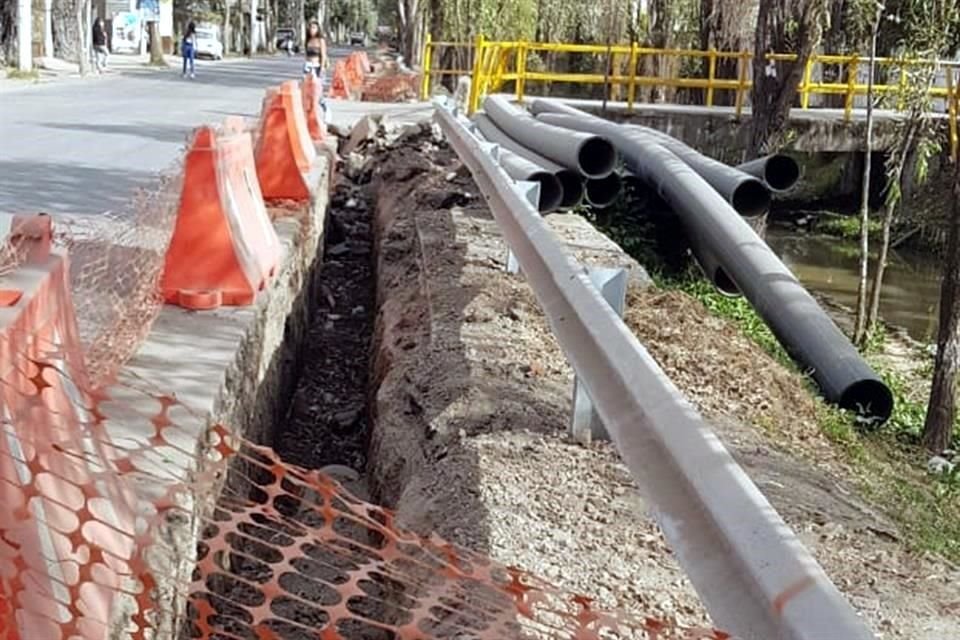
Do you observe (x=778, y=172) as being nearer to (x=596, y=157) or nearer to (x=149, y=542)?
(x=596, y=157)

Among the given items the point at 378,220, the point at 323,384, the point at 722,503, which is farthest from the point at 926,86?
the point at 722,503

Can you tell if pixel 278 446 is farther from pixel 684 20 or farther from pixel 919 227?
pixel 684 20

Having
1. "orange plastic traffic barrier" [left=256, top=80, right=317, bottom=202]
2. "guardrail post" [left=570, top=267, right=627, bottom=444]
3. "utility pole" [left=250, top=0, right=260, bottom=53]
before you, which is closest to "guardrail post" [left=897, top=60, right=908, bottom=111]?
"orange plastic traffic barrier" [left=256, top=80, right=317, bottom=202]

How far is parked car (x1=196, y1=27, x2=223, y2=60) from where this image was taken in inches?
2223

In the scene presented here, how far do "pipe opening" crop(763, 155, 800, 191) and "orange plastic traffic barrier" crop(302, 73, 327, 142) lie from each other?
5075mm

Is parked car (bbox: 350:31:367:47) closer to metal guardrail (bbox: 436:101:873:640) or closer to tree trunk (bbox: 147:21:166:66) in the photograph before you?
tree trunk (bbox: 147:21:166:66)

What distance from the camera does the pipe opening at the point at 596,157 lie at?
30.7 feet

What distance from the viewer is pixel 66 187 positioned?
36.2 ft

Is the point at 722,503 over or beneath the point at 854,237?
over

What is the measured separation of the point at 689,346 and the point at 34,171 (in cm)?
771

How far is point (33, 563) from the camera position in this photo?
2.63m

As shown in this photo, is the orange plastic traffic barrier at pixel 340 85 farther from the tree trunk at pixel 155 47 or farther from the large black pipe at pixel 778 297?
the tree trunk at pixel 155 47

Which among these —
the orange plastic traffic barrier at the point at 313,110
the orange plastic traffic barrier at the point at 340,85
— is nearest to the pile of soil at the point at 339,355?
the orange plastic traffic barrier at the point at 313,110

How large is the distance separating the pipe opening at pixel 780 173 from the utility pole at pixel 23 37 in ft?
79.7
